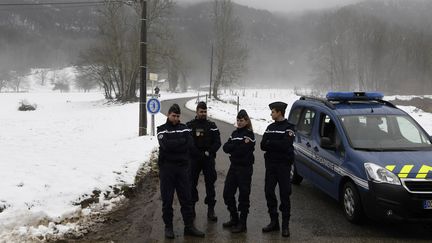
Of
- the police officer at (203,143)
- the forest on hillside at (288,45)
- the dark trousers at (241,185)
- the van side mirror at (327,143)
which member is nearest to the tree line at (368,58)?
the forest on hillside at (288,45)

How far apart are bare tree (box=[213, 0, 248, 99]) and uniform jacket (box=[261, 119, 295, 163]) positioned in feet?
167

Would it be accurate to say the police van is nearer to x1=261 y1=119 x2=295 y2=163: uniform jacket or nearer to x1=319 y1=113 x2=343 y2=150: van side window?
x1=319 y1=113 x2=343 y2=150: van side window

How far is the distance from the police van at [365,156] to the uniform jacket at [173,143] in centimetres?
243

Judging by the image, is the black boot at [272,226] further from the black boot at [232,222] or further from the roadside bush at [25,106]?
the roadside bush at [25,106]

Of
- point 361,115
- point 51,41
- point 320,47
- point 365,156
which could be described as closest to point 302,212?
point 365,156

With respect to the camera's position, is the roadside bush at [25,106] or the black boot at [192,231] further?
the roadside bush at [25,106]

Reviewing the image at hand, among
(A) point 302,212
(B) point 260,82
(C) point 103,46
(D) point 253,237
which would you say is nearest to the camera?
(D) point 253,237

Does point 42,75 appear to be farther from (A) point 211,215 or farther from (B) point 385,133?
(B) point 385,133

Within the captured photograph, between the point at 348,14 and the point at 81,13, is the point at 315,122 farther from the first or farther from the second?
the point at 81,13

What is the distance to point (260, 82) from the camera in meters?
172

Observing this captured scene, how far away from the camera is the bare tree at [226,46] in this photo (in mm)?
57219

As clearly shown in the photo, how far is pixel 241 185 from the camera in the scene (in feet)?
19.1

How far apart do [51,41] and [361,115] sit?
602ft

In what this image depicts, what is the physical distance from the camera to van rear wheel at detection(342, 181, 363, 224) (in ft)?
19.6
